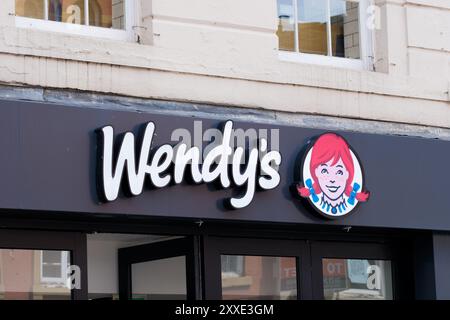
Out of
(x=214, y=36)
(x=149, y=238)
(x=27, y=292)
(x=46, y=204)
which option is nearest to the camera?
(x=46, y=204)

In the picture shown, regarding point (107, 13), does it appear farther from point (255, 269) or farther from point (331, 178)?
point (255, 269)

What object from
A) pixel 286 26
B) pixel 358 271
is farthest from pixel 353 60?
pixel 358 271

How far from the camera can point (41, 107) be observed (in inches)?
321

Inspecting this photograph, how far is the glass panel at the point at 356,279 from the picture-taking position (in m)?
10.0

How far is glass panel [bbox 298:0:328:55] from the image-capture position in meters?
10.1

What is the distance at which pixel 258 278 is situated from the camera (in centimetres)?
971

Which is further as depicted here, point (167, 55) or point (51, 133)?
point (167, 55)

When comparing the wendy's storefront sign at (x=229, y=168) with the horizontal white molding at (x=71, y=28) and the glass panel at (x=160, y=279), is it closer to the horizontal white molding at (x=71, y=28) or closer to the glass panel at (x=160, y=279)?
the horizontal white molding at (x=71, y=28)

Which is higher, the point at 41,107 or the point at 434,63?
the point at 434,63

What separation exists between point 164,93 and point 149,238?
1.59m

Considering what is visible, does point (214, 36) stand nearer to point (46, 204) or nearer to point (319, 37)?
point (319, 37)

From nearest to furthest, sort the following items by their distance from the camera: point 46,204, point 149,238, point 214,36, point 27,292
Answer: point 46,204 < point 27,292 < point 214,36 < point 149,238

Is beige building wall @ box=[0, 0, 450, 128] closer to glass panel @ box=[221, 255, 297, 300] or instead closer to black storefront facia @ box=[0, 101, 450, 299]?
black storefront facia @ box=[0, 101, 450, 299]

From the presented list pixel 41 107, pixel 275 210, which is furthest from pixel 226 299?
pixel 41 107
